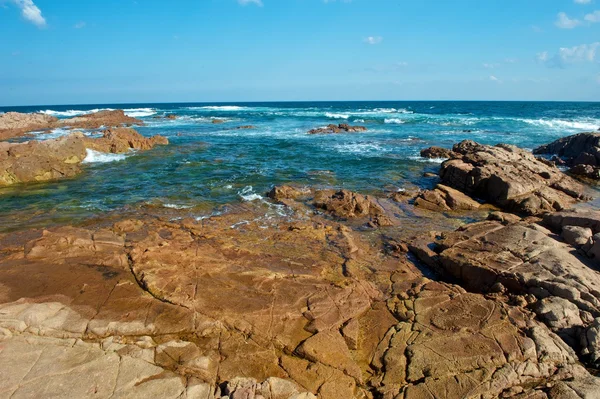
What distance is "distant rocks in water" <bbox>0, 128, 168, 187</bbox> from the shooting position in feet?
63.9

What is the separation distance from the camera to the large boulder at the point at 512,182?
15281 mm

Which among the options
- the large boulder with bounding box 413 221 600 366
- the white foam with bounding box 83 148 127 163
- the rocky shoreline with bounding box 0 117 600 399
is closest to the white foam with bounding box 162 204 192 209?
the rocky shoreline with bounding box 0 117 600 399

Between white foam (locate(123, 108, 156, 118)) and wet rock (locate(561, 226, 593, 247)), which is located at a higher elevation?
white foam (locate(123, 108, 156, 118))

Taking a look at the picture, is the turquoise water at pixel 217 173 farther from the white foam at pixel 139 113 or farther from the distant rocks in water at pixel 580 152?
the white foam at pixel 139 113

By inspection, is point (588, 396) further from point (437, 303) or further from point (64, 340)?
point (64, 340)

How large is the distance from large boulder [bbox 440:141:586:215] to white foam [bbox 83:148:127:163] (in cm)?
2275

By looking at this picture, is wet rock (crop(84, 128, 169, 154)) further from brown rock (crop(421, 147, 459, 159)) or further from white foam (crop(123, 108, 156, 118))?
white foam (crop(123, 108, 156, 118))

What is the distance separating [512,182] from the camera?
53.6ft

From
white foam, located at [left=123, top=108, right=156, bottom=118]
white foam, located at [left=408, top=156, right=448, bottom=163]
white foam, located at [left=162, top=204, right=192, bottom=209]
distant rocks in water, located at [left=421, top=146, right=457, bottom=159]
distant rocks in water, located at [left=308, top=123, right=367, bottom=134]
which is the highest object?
white foam, located at [left=123, top=108, right=156, bottom=118]

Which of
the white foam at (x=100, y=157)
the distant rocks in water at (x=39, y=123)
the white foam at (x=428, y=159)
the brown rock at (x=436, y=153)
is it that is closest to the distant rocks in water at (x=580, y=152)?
the brown rock at (x=436, y=153)

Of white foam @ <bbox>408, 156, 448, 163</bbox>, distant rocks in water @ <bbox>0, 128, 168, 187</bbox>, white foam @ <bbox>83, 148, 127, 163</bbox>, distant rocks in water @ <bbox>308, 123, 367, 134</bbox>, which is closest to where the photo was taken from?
distant rocks in water @ <bbox>0, 128, 168, 187</bbox>

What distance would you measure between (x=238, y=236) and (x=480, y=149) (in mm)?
18657

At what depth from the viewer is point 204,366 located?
5.96 m

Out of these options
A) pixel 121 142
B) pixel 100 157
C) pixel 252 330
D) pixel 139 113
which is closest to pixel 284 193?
pixel 252 330
